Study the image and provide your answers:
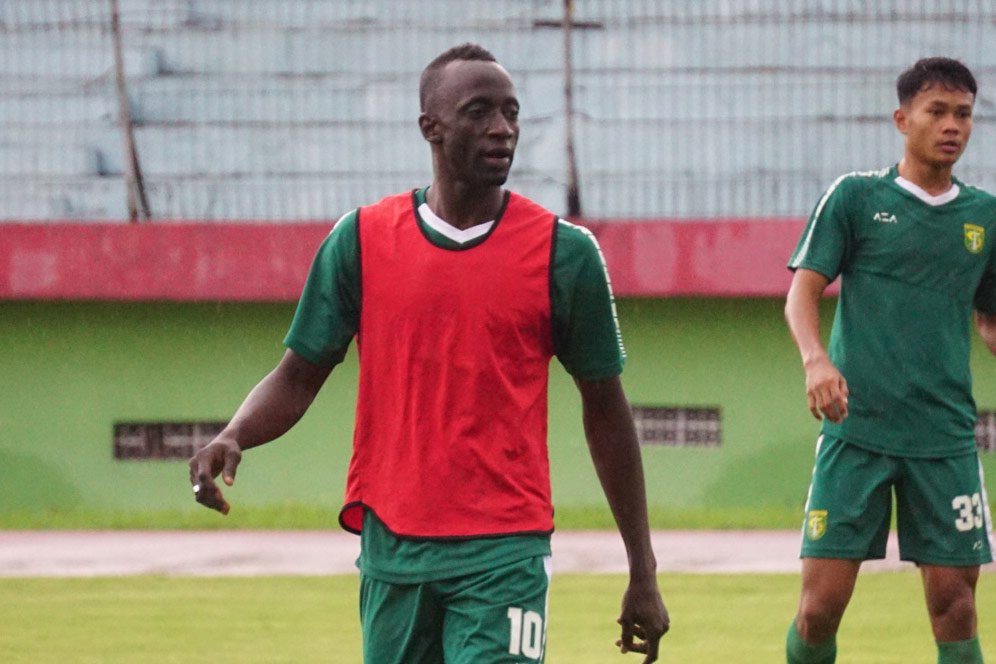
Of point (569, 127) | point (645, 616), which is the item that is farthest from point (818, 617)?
→ point (569, 127)

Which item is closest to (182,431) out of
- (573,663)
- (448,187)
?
(573,663)

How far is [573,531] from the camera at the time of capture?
12.5m

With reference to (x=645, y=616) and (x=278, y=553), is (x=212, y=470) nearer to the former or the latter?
(x=645, y=616)

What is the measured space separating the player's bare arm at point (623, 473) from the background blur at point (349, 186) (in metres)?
8.72

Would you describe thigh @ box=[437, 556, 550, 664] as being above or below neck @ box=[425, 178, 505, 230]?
below

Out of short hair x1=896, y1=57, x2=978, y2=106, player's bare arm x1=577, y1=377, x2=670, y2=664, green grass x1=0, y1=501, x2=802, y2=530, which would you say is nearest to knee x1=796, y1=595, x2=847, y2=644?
short hair x1=896, y1=57, x2=978, y2=106

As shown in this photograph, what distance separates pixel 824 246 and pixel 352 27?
9.66 meters

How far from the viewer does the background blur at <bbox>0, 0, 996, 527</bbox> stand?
13.3 metres

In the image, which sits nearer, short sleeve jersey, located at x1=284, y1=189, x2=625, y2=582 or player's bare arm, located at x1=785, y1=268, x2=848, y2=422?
short sleeve jersey, located at x1=284, y1=189, x2=625, y2=582

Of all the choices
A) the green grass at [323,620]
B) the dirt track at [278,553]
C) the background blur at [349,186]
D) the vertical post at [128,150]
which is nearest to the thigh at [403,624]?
the green grass at [323,620]

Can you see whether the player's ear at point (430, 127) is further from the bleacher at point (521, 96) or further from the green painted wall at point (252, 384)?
the bleacher at point (521, 96)

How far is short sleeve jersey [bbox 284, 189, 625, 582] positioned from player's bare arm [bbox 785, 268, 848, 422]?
120 centimetres

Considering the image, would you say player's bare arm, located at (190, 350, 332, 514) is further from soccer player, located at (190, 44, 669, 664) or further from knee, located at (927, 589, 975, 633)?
knee, located at (927, 589, 975, 633)

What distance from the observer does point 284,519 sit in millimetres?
12977
